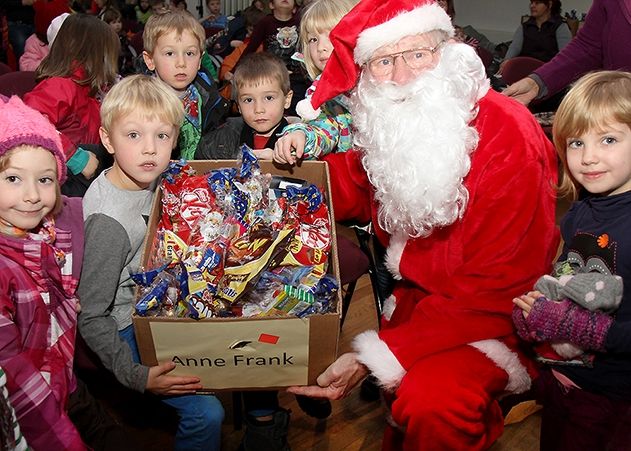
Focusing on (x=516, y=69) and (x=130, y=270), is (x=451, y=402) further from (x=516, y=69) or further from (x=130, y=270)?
(x=516, y=69)

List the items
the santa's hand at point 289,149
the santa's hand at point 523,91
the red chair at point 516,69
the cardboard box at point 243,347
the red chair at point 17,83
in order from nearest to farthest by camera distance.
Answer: the cardboard box at point 243,347 → the santa's hand at point 289,149 → the santa's hand at point 523,91 → the red chair at point 17,83 → the red chair at point 516,69

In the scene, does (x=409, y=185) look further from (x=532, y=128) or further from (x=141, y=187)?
(x=141, y=187)

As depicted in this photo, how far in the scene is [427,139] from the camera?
1691mm

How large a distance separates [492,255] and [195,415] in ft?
3.20

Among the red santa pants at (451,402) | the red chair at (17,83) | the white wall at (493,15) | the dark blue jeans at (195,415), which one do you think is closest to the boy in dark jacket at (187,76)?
the red chair at (17,83)

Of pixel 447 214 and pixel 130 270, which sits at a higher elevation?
pixel 447 214

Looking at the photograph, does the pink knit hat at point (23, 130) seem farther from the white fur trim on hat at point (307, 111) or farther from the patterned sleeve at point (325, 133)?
the white fur trim on hat at point (307, 111)

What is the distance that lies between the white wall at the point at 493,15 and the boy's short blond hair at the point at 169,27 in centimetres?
754

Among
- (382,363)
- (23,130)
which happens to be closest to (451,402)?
(382,363)

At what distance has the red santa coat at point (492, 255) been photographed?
5.39 ft

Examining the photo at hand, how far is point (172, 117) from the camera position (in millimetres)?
1917

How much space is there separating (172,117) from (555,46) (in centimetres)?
532

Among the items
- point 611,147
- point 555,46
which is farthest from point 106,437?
point 555,46

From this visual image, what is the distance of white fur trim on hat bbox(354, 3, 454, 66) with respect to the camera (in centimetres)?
173
